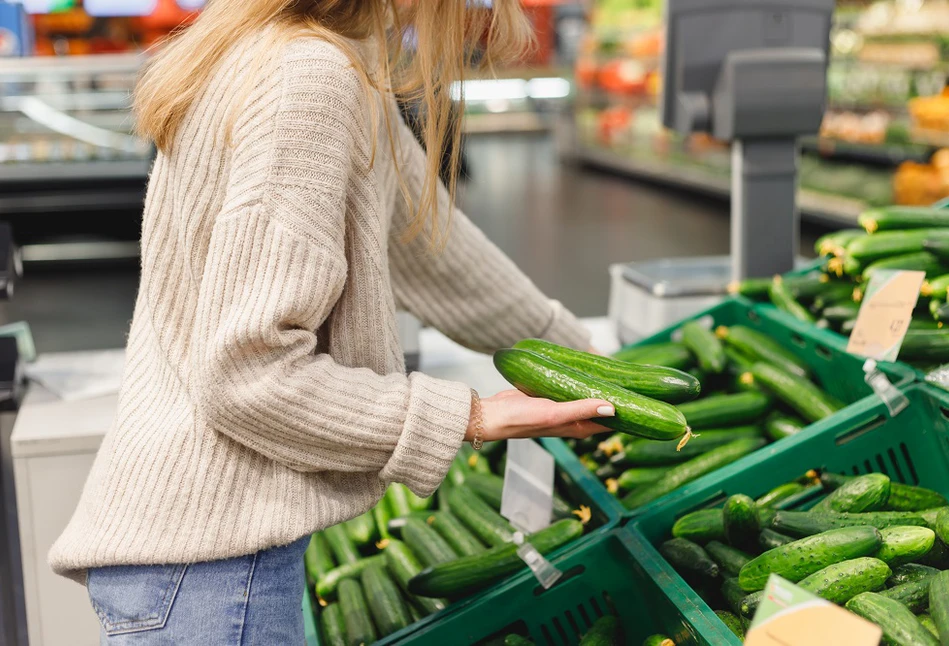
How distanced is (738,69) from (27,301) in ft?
18.2

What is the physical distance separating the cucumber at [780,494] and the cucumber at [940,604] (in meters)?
0.43

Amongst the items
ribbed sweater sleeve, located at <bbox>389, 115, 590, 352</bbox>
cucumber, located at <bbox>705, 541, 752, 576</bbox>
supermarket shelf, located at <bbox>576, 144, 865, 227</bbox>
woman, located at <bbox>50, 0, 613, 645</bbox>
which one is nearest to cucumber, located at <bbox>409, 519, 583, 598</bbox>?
cucumber, located at <bbox>705, 541, 752, 576</bbox>

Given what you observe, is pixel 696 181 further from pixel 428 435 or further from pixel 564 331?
pixel 428 435

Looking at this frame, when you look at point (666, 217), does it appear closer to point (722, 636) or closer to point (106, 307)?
point (106, 307)

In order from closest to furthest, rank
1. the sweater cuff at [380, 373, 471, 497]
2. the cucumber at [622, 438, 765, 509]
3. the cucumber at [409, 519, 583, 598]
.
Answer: the sweater cuff at [380, 373, 471, 497], the cucumber at [409, 519, 583, 598], the cucumber at [622, 438, 765, 509]

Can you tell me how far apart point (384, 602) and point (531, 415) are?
0.78m

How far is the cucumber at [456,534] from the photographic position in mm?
1966

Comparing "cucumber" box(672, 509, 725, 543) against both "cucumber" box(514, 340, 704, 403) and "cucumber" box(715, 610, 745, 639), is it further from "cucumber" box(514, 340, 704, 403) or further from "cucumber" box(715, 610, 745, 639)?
"cucumber" box(514, 340, 704, 403)

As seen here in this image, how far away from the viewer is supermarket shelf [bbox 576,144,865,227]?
787 cm

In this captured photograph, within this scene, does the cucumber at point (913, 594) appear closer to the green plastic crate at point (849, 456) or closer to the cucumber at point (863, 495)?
the cucumber at point (863, 495)

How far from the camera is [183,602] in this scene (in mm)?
1232

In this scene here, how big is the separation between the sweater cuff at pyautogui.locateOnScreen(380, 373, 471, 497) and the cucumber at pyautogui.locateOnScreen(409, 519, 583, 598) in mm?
573

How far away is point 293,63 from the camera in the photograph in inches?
45.1

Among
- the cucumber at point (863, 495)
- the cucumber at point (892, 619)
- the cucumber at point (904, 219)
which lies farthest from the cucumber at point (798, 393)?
the cucumber at point (892, 619)
